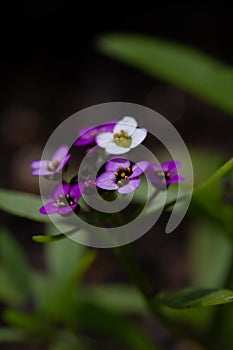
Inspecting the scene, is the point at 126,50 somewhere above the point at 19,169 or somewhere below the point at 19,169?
above

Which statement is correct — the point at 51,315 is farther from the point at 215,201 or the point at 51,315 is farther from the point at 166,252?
the point at 166,252

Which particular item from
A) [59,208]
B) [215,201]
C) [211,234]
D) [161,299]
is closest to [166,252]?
[211,234]

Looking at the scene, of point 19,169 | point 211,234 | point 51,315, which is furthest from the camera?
point 19,169

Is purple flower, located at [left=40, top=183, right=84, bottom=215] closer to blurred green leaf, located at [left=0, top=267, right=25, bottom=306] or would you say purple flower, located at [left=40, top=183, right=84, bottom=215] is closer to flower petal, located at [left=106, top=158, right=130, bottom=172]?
flower petal, located at [left=106, top=158, right=130, bottom=172]

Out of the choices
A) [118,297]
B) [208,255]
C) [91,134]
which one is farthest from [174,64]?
[91,134]

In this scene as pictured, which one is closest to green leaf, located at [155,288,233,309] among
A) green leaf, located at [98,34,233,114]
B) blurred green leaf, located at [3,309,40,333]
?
blurred green leaf, located at [3,309,40,333]

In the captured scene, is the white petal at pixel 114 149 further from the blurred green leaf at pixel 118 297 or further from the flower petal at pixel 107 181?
the blurred green leaf at pixel 118 297

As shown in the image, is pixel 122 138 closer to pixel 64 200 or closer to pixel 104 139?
pixel 104 139
